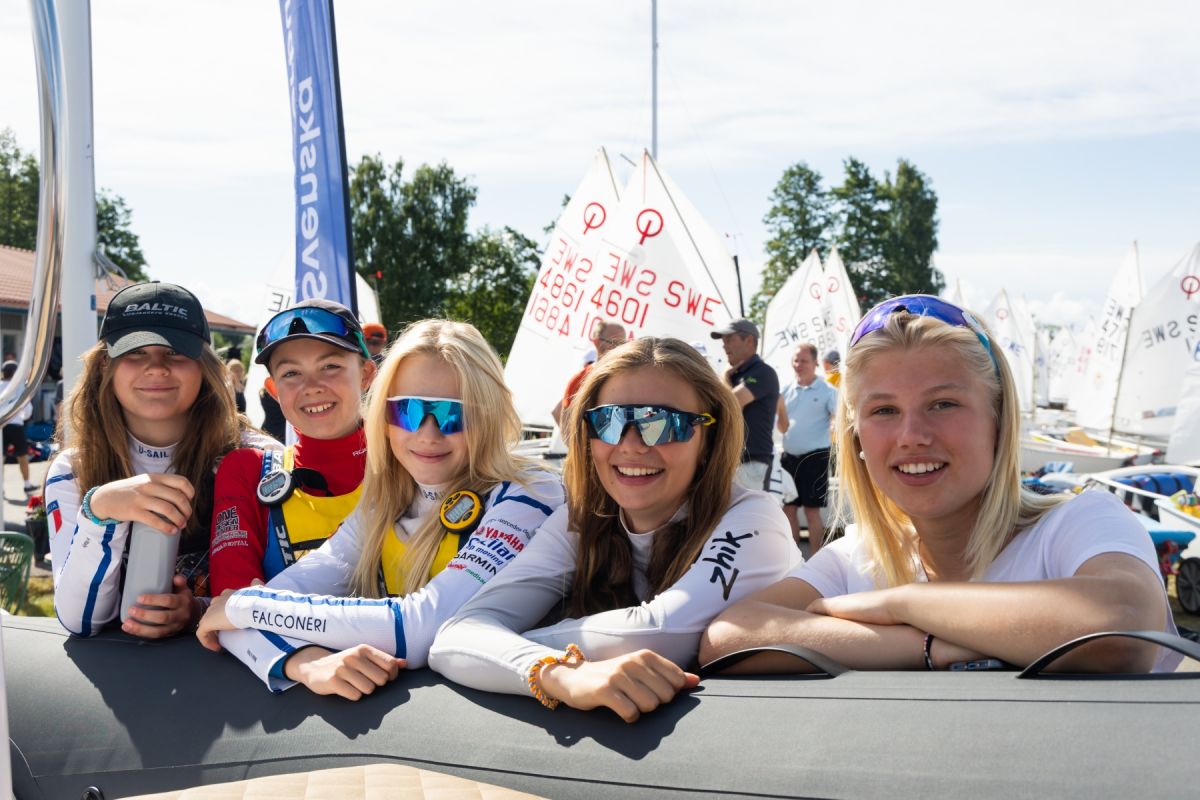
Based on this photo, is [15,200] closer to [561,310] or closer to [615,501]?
[561,310]

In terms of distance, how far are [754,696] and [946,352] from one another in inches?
28.6

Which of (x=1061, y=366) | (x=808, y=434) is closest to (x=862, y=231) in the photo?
(x=1061, y=366)

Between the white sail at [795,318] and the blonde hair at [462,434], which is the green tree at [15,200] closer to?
the white sail at [795,318]

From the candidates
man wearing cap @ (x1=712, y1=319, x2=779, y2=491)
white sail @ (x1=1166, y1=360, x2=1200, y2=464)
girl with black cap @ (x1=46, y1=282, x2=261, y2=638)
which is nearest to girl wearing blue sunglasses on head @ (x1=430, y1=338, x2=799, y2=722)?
girl with black cap @ (x1=46, y1=282, x2=261, y2=638)

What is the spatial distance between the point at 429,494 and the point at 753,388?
16.1 ft

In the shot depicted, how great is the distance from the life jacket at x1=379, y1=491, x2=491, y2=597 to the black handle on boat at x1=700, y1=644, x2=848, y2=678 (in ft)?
2.42

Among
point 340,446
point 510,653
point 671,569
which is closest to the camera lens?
point 510,653

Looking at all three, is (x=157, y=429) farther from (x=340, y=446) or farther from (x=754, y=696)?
(x=754, y=696)

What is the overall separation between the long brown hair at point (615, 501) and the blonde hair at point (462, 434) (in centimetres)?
27

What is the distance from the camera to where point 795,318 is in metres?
17.2

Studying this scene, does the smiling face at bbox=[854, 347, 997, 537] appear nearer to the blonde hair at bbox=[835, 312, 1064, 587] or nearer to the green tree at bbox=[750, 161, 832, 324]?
the blonde hair at bbox=[835, 312, 1064, 587]

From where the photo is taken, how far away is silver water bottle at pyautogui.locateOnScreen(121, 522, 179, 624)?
226 centimetres

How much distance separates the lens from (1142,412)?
14.4 m

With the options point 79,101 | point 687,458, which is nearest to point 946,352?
point 687,458
